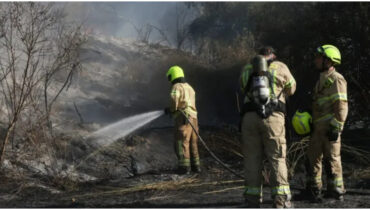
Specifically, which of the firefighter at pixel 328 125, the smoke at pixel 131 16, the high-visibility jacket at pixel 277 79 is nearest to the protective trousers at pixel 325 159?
the firefighter at pixel 328 125

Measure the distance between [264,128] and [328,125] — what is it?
3.09 ft

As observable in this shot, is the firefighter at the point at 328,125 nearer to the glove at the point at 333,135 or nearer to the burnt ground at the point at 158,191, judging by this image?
the glove at the point at 333,135

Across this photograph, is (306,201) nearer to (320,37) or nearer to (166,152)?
(166,152)

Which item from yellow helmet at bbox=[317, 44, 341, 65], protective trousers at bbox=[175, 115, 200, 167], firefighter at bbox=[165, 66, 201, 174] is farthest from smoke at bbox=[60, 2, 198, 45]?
yellow helmet at bbox=[317, 44, 341, 65]

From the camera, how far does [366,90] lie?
937cm

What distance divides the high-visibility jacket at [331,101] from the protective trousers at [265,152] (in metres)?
0.71

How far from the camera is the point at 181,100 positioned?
746 centimetres

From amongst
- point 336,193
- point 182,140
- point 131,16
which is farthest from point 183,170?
point 131,16

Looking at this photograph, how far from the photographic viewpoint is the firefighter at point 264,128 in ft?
15.0

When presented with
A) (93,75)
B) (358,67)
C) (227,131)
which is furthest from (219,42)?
(358,67)

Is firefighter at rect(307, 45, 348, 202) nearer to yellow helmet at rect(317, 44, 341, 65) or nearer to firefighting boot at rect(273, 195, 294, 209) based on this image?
yellow helmet at rect(317, 44, 341, 65)

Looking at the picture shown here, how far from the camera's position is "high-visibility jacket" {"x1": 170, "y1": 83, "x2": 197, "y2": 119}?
286 inches

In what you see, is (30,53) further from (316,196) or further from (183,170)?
(316,196)

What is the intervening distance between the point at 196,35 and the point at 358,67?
11.8m
